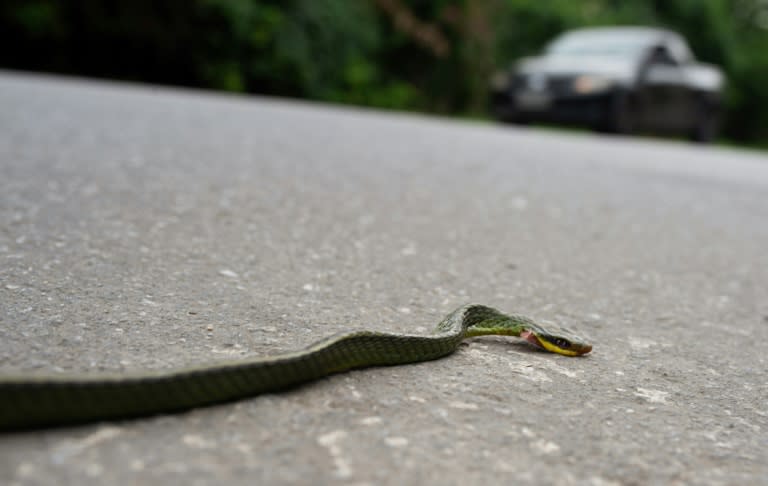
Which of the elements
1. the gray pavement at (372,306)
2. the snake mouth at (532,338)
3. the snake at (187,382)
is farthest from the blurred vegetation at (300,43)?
the snake at (187,382)

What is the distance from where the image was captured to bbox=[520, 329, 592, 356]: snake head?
2107 millimetres

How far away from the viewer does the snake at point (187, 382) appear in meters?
1.31

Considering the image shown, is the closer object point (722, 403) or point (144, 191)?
point (722, 403)

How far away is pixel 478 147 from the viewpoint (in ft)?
25.6

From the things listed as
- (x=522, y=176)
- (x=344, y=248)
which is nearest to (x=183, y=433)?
(x=344, y=248)

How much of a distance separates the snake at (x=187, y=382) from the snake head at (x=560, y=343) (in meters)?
0.28

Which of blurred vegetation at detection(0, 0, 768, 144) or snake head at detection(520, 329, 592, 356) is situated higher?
blurred vegetation at detection(0, 0, 768, 144)

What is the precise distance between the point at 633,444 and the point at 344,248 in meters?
1.72

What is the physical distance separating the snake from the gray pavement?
32 mm

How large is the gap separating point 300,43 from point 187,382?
15.5 m

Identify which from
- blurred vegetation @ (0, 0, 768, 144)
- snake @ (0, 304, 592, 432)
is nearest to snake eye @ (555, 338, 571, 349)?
snake @ (0, 304, 592, 432)

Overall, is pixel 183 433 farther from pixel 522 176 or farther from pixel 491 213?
pixel 522 176

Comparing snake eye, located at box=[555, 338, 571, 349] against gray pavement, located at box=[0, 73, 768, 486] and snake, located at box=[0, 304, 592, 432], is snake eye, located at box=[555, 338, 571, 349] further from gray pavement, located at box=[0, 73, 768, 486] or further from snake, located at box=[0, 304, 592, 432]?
snake, located at box=[0, 304, 592, 432]

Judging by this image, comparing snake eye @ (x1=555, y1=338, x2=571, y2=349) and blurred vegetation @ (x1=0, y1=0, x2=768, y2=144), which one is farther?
blurred vegetation @ (x1=0, y1=0, x2=768, y2=144)
